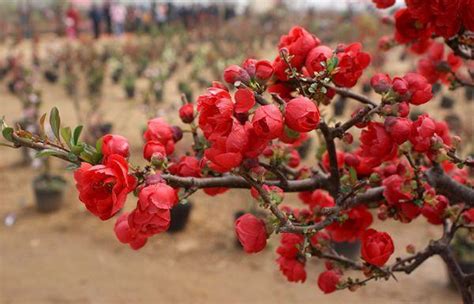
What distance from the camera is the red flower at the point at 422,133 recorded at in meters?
1.13

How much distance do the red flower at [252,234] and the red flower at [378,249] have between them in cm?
26

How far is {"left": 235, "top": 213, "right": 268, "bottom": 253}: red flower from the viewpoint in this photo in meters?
1.12

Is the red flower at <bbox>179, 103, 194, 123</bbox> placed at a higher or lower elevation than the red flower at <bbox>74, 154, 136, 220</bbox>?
lower

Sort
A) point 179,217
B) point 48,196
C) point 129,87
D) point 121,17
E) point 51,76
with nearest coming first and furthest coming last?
1. point 179,217
2. point 48,196
3. point 129,87
4. point 51,76
5. point 121,17

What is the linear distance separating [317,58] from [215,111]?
270 mm

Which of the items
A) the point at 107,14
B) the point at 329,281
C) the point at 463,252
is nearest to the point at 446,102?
the point at 463,252

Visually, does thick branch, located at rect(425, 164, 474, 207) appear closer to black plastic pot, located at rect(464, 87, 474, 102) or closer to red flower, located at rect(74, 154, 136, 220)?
red flower, located at rect(74, 154, 136, 220)

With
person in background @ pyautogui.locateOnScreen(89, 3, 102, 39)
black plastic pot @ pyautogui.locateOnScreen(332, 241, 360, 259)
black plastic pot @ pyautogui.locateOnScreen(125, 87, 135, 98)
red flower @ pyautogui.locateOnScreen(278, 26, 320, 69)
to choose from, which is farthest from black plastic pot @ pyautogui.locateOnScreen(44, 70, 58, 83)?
red flower @ pyautogui.locateOnScreen(278, 26, 320, 69)

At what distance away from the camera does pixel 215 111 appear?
1.00m

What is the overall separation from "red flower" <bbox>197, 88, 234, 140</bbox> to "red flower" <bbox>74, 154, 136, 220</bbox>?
0.16 meters

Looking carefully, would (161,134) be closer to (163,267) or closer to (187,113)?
(187,113)

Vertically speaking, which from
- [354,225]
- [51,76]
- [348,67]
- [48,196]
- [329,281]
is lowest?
[51,76]

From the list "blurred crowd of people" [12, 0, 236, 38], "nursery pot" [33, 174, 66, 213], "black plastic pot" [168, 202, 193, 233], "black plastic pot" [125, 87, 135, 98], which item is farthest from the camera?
"blurred crowd of people" [12, 0, 236, 38]

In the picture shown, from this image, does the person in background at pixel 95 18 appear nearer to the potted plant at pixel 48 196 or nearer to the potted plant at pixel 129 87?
the potted plant at pixel 129 87
